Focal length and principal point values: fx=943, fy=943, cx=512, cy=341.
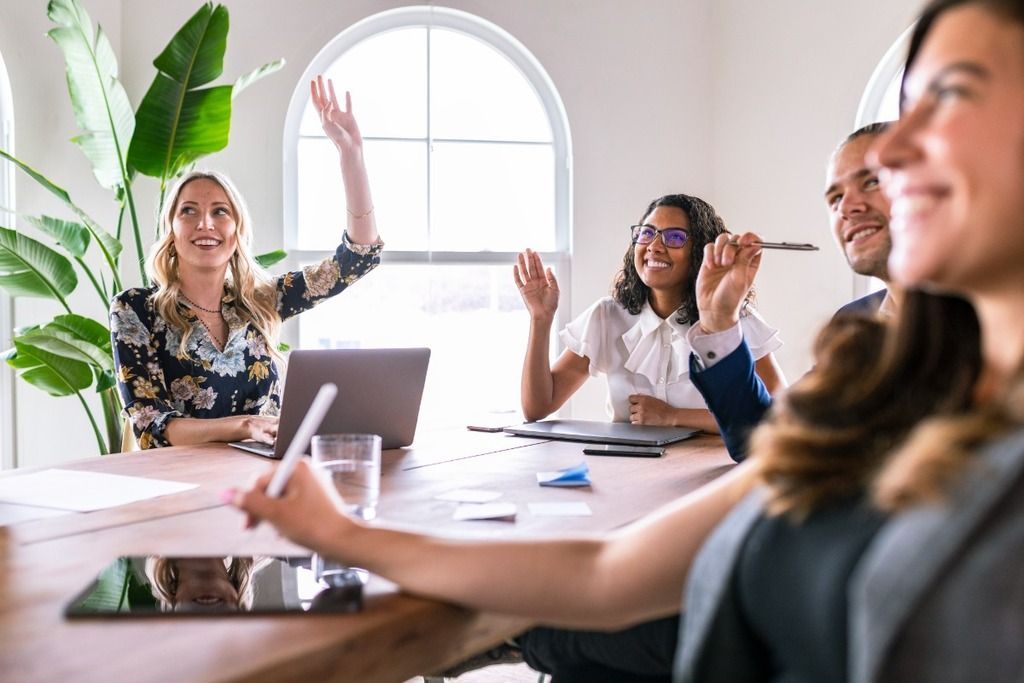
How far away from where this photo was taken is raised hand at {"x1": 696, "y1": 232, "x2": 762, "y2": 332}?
1909 mm

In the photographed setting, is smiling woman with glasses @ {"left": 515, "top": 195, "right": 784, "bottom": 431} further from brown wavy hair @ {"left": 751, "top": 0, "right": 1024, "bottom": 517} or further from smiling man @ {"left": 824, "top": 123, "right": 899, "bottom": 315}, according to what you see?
brown wavy hair @ {"left": 751, "top": 0, "right": 1024, "bottom": 517}

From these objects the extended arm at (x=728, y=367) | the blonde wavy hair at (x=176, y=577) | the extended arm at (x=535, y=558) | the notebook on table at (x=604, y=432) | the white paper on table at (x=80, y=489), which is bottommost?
the notebook on table at (x=604, y=432)

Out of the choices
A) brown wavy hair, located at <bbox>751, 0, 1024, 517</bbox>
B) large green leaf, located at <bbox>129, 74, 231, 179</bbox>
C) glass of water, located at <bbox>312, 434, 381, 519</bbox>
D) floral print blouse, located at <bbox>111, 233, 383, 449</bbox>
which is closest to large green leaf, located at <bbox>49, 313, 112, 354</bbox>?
large green leaf, located at <bbox>129, 74, 231, 179</bbox>

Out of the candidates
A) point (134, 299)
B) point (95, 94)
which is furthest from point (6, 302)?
point (134, 299)

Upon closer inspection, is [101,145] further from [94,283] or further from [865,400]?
[865,400]

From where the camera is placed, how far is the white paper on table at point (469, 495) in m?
1.52

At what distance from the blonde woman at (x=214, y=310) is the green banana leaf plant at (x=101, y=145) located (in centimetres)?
64

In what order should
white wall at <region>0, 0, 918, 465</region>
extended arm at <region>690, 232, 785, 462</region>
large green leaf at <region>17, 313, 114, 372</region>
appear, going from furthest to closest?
white wall at <region>0, 0, 918, 465</region>
large green leaf at <region>17, 313, 114, 372</region>
extended arm at <region>690, 232, 785, 462</region>

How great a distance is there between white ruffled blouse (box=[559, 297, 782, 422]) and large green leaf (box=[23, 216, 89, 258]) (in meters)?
1.73

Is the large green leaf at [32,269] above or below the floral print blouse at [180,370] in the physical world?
above

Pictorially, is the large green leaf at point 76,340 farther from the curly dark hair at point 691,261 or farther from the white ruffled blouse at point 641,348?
the curly dark hair at point 691,261

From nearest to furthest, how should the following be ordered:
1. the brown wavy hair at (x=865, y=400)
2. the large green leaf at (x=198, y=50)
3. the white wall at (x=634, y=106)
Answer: the brown wavy hair at (x=865, y=400) < the large green leaf at (x=198, y=50) < the white wall at (x=634, y=106)

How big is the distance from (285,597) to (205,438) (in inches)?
50.5

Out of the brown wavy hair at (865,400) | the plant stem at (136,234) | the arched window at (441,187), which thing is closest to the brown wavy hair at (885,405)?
the brown wavy hair at (865,400)
